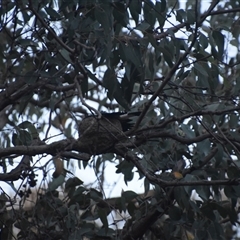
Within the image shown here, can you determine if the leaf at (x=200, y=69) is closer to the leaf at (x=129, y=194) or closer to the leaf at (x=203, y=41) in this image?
the leaf at (x=203, y=41)

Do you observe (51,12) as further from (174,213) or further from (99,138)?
(174,213)

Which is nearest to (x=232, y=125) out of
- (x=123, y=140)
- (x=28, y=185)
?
(x=123, y=140)

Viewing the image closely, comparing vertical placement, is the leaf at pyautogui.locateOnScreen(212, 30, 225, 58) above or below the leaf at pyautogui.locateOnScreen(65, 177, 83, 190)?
above

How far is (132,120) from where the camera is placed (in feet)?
11.1

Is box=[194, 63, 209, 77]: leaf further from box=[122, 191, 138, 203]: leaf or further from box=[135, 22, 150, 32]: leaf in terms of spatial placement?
box=[122, 191, 138, 203]: leaf

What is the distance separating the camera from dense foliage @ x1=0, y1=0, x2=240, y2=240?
9.64 feet

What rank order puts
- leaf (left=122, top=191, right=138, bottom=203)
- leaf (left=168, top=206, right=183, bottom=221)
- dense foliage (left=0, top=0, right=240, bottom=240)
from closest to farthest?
dense foliage (left=0, top=0, right=240, bottom=240)
leaf (left=168, top=206, right=183, bottom=221)
leaf (left=122, top=191, right=138, bottom=203)

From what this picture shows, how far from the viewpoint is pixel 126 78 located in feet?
9.85

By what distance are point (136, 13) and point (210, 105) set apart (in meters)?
0.72

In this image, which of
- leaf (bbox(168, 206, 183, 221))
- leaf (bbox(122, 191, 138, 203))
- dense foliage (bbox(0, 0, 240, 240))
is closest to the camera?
dense foliage (bbox(0, 0, 240, 240))

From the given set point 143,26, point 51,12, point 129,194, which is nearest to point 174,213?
point 129,194

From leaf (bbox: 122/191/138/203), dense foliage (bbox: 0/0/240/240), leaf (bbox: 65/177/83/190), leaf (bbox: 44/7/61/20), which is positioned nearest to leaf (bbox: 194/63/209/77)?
dense foliage (bbox: 0/0/240/240)

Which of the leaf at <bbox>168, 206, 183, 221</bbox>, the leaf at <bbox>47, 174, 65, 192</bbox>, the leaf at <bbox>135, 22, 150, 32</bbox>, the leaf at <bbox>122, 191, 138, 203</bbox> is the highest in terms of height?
the leaf at <bbox>135, 22, 150, 32</bbox>

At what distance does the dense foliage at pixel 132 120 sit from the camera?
294 cm
